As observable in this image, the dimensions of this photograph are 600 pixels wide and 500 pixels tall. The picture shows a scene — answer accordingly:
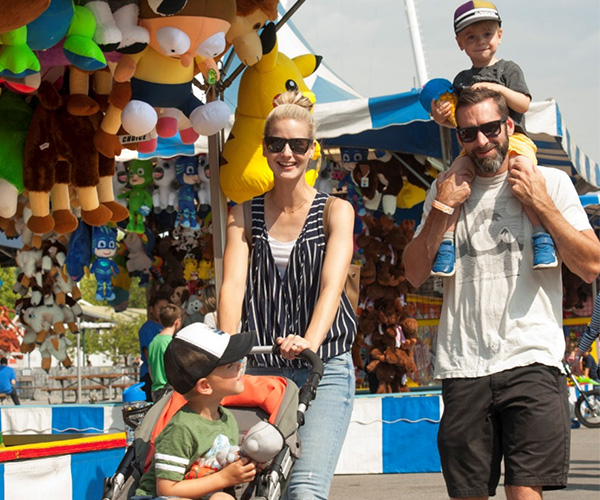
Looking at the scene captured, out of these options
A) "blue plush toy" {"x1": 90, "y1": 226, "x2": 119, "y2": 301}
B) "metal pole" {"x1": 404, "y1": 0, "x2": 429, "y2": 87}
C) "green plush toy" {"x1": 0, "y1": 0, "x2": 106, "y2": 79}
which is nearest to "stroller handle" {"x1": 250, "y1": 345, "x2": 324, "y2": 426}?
"green plush toy" {"x1": 0, "y1": 0, "x2": 106, "y2": 79}

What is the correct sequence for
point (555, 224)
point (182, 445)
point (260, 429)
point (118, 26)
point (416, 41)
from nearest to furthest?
point (260, 429)
point (182, 445)
point (555, 224)
point (118, 26)
point (416, 41)

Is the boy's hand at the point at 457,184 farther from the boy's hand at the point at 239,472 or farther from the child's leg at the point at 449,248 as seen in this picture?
the boy's hand at the point at 239,472

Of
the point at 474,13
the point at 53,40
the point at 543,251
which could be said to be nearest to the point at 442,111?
the point at 474,13

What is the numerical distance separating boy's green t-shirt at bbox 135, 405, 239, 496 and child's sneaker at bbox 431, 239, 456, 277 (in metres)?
1.02

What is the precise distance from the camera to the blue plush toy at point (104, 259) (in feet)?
35.4

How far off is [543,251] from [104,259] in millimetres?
8696

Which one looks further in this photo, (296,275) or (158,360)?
(158,360)

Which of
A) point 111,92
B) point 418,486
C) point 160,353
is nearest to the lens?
point 111,92

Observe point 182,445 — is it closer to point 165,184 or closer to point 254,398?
point 254,398

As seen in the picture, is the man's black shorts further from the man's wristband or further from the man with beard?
the man's wristband

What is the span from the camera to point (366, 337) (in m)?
10.9

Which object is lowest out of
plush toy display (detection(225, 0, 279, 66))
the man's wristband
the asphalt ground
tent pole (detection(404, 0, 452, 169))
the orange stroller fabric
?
the asphalt ground

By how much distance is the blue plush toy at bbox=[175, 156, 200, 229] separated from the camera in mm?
10459

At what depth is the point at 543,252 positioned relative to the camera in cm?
342
